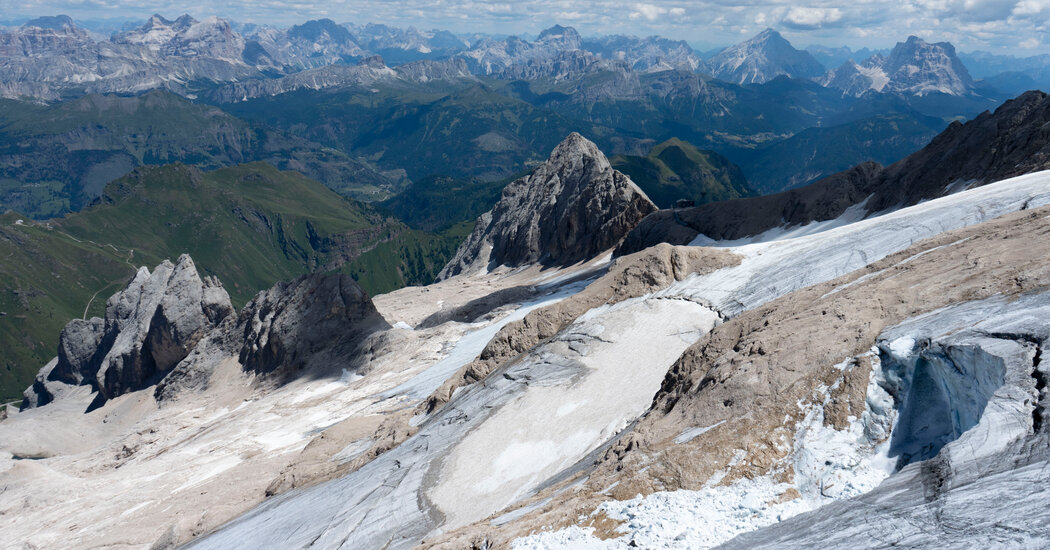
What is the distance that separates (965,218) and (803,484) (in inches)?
1161

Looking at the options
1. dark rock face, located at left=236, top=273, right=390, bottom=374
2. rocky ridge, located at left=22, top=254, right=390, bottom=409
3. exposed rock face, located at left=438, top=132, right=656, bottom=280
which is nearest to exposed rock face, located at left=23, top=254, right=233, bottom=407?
rocky ridge, located at left=22, top=254, right=390, bottom=409

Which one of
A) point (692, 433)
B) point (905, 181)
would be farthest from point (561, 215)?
point (692, 433)

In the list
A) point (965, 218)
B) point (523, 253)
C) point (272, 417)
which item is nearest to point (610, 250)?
point (523, 253)

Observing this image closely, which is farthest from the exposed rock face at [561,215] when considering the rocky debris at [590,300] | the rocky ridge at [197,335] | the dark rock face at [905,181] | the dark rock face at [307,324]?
the rocky debris at [590,300]

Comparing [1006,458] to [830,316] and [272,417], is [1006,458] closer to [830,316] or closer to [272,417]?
[830,316]

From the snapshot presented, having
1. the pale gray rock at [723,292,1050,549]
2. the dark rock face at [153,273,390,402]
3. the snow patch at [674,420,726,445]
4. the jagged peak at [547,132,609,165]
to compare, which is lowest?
the dark rock face at [153,273,390,402]

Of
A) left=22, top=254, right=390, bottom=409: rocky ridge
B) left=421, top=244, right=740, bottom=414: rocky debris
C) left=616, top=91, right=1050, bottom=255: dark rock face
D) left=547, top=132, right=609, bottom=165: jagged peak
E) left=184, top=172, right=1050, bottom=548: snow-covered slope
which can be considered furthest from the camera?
left=547, top=132, right=609, bottom=165: jagged peak

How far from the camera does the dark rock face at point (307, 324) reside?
82.1 m

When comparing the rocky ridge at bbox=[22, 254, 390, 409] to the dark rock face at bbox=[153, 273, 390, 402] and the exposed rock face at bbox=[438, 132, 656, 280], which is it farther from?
the exposed rock face at bbox=[438, 132, 656, 280]

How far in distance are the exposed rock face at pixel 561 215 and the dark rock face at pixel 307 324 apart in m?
46.9

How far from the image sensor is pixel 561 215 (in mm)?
130000

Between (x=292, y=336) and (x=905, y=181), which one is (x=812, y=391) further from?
(x=292, y=336)

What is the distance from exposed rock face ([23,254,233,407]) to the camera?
4075 inches

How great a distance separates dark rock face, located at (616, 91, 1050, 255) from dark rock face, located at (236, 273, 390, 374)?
1766 inches
